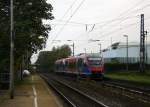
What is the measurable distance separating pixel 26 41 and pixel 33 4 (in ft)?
35.2

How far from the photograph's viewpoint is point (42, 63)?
180500 mm

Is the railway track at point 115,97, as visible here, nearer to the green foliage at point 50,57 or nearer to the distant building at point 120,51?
the distant building at point 120,51

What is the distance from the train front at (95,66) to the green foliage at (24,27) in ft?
20.3

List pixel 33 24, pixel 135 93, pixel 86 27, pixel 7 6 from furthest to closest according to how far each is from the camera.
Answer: pixel 86 27 < pixel 33 24 < pixel 7 6 < pixel 135 93

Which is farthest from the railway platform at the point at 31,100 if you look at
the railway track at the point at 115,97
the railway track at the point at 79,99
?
the railway track at the point at 115,97

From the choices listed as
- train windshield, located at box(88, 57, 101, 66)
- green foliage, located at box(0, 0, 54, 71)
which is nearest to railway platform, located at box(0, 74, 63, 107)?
green foliage, located at box(0, 0, 54, 71)

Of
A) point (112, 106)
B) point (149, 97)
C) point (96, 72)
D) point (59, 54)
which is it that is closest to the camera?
point (112, 106)

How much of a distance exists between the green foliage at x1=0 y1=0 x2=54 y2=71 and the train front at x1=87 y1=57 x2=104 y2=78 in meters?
6.20

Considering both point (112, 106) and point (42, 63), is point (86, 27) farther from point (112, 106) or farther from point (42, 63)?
point (42, 63)

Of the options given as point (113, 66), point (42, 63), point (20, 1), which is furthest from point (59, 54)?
point (20, 1)

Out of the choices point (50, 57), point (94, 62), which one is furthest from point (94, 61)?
point (50, 57)

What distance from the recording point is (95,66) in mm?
58125

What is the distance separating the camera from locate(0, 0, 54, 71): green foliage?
41384 millimetres

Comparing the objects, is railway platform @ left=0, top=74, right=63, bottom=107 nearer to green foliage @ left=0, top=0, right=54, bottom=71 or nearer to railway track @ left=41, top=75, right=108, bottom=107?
railway track @ left=41, top=75, right=108, bottom=107
